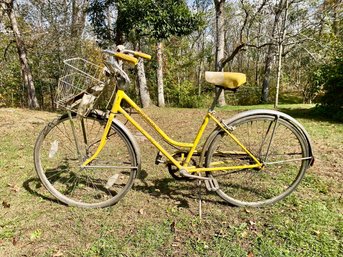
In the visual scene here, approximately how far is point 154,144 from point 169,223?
2.12ft

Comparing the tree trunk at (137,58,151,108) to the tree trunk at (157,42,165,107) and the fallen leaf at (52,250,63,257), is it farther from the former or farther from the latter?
the fallen leaf at (52,250,63,257)

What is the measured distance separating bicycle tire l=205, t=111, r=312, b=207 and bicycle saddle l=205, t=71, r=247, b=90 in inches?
10.4

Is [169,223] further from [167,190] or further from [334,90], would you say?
[334,90]

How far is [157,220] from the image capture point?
2.16 m

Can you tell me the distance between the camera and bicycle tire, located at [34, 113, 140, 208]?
2.21m

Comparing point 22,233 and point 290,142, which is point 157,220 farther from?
point 290,142

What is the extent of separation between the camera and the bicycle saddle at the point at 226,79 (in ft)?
6.52

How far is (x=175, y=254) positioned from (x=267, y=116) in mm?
1247

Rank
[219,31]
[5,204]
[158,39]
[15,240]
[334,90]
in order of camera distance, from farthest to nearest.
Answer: [219,31], [158,39], [334,90], [5,204], [15,240]

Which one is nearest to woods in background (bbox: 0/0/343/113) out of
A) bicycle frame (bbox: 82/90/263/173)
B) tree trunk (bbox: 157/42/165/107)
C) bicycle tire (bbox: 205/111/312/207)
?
tree trunk (bbox: 157/42/165/107)

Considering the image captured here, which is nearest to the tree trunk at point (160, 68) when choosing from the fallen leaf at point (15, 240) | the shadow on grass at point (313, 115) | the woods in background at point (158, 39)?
the woods in background at point (158, 39)

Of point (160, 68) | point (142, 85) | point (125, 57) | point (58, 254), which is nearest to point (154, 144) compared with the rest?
point (125, 57)

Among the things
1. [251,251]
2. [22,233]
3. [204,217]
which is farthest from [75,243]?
[251,251]

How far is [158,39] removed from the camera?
6836 millimetres
